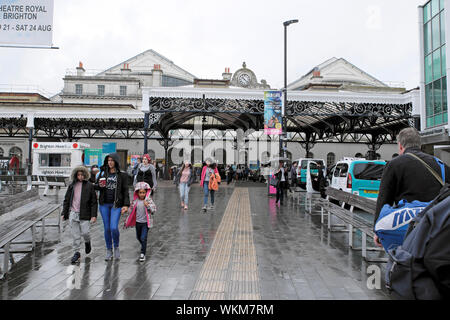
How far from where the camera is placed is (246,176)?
34500 mm

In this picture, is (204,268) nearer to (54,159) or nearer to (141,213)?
(141,213)

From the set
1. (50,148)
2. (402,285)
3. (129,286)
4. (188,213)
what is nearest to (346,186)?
(188,213)

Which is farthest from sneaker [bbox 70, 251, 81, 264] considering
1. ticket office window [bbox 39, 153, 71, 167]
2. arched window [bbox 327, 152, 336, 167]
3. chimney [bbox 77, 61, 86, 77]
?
chimney [bbox 77, 61, 86, 77]

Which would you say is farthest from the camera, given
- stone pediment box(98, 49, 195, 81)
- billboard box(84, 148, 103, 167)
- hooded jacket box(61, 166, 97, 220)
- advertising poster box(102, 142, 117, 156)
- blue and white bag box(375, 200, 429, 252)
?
stone pediment box(98, 49, 195, 81)

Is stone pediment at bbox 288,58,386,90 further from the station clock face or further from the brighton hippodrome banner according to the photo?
the brighton hippodrome banner

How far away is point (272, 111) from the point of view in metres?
15.4

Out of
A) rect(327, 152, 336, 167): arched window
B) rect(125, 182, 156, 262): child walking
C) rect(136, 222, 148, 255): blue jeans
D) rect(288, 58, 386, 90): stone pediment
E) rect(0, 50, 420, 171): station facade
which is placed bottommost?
rect(136, 222, 148, 255): blue jeans

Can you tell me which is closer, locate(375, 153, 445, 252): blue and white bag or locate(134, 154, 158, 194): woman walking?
locate(375, 153, 445, 252): blue and white bag

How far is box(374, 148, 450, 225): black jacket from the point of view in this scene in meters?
2.89

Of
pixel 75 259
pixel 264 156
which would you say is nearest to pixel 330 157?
pixel 264 156

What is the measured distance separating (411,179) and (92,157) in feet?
74.3

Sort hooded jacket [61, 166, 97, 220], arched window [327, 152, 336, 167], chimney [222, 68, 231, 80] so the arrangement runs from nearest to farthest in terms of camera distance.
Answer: hooded jacket [61, 166, 97, 220], arched window [327, 152, 336, 167], chimney [222, 68, 231, 80]

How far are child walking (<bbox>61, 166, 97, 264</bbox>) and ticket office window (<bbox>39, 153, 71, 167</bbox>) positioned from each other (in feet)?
58.2
